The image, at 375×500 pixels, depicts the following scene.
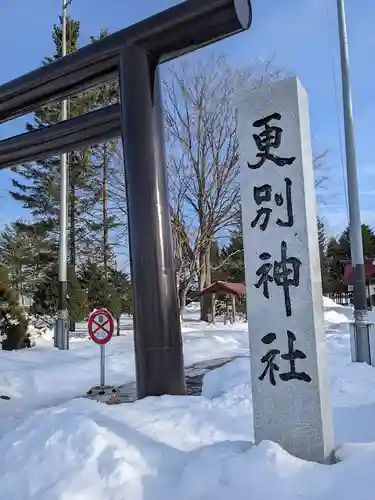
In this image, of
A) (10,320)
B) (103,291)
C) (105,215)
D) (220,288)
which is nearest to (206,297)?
(220,288)

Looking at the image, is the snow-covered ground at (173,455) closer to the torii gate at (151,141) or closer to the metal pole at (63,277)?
the torii gate at (151,141)

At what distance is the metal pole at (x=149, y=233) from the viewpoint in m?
7.24

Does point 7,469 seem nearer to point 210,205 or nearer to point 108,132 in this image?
point 108,132

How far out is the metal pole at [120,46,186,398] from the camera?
7.24 meters

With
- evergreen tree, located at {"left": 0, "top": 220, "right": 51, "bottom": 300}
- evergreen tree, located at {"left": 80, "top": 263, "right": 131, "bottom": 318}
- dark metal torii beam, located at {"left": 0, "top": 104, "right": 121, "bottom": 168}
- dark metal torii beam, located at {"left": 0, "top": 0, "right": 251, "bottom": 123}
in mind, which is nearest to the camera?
dark metal torii beam, located at {"left": 0, "top": 0, "right": 251, "bottom": 123}

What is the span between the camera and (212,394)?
8.02m

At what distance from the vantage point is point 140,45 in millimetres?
7652

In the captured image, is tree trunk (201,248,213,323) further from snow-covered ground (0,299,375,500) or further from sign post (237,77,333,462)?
sign post (237,77,333,462)

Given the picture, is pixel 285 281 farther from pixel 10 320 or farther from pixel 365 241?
pixel 365 241

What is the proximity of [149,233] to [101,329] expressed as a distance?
113 inches

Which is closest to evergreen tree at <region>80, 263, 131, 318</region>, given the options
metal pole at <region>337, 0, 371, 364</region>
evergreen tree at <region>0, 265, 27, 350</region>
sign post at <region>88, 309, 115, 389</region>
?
evergreen tree at <region>0, 265, 27, 350</region>

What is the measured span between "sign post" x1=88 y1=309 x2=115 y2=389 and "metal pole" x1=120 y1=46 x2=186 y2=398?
2.21m

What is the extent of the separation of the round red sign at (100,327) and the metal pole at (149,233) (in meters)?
2.21

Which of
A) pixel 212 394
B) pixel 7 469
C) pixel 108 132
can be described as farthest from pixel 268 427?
pixel 108 132
